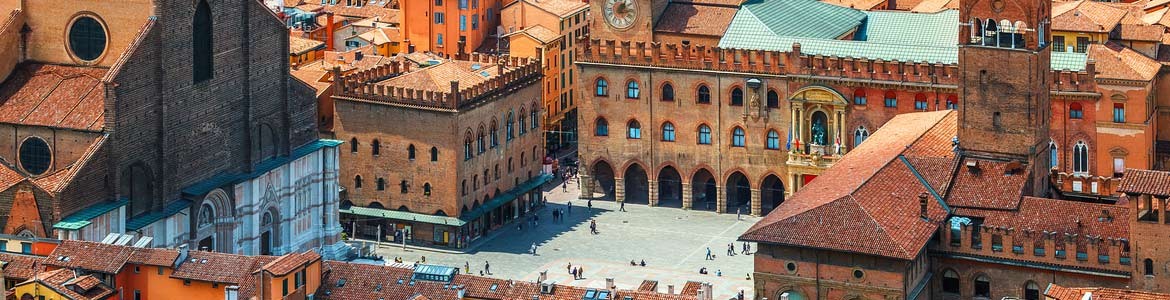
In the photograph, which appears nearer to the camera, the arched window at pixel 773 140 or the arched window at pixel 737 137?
the arched window at pixel 773 140

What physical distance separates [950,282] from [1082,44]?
116 feet

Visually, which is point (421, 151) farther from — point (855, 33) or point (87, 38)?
point (855, 33)

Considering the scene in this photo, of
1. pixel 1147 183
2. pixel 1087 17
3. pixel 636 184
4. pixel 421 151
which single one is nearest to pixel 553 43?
pixel 636 184

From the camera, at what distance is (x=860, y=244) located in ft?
397

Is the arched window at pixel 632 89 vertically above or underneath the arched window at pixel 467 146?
above

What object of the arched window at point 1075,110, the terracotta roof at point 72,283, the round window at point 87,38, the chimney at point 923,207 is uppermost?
the round window at point 87,38

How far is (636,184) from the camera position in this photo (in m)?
165

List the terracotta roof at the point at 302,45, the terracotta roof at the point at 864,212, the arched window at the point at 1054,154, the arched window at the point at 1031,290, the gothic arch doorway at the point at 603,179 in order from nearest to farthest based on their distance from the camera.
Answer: the terracotta roof at the point at 864,212 → the arched window at the point at 1031,290 → the arched window at the point at 1054,154 → the gothic arch doorway at the point at 603,179 → the terracotta roof at the point at 302,45

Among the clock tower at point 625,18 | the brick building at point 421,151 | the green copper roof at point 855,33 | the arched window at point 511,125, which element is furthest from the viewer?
the clock tower at point 625,18

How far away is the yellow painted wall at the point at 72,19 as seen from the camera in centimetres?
13338

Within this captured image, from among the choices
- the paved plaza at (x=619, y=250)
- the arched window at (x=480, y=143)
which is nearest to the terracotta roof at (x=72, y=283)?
the paved plaza at (x=619, y=250)

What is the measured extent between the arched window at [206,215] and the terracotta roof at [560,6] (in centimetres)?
4379

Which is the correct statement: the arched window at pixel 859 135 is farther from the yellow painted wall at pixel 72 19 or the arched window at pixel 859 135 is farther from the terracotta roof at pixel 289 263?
the terracotta roof at pixel 289 263

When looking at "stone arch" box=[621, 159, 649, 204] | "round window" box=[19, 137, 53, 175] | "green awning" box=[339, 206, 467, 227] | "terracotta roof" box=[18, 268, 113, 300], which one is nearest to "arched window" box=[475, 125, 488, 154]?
"green awning" box=[339, 206, 467, 227]
